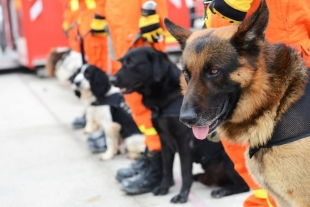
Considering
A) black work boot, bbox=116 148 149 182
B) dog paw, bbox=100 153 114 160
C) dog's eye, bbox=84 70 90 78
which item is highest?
dog's eye, bbox=84 70 90 78

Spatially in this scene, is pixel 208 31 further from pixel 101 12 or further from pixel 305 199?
pixel 101 12

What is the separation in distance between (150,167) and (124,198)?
15.4 inches

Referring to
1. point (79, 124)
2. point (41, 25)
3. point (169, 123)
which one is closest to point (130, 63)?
point (169, 123)

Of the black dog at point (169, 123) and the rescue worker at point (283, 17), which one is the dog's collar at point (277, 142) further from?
Result: the black dog at point (169, 123)

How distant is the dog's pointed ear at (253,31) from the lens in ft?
6.33

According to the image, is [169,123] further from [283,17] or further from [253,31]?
[253,31]

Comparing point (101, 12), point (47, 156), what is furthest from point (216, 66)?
point (47, 156)

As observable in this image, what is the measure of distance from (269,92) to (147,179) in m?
2.04

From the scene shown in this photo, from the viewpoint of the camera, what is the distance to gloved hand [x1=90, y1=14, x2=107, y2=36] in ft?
15.8

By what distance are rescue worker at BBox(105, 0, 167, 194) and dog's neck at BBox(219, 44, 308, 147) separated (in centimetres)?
171

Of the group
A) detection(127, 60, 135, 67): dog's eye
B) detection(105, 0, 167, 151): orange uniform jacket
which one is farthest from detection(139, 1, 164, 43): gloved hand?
detection(127, 60, 135, 67): dog's eye

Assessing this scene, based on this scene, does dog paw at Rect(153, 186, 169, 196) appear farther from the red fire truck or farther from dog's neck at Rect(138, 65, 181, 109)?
the red fire truck

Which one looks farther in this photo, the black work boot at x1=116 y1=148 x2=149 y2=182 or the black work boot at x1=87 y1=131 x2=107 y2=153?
the black work boot at x1=87 y1=131 x2=107 y2=153

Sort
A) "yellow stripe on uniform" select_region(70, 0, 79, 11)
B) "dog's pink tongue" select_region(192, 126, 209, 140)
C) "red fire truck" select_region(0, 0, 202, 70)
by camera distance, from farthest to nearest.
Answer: "red fire truck" select_region(0, 0, 202, 70), "yellow stripe on uniform" select_region(70, 0, 79, 11), "dog's pink tongue" select_region(192, 126, 209, 140)
